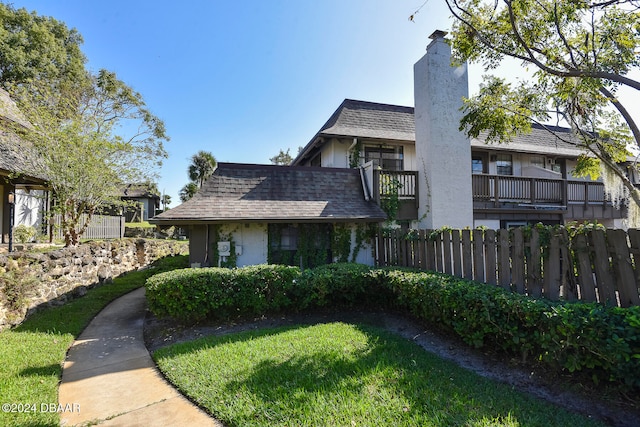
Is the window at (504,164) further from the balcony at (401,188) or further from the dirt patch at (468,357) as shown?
the dirt patch at (468,357)


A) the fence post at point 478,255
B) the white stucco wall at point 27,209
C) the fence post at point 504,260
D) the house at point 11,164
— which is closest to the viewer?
the fence post at point 504,260

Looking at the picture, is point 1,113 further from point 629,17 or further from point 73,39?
point 73,39

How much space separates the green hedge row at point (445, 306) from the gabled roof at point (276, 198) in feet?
6.78

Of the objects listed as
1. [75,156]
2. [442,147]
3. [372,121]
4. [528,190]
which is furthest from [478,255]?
[75,156]

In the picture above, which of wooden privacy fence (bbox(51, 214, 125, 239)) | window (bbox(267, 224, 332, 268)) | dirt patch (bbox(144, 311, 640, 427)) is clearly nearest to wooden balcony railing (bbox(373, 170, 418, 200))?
window (bbox(267, 224, 332, 268))

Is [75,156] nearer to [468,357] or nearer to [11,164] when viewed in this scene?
[11,164]

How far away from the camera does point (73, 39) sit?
26.1 meters

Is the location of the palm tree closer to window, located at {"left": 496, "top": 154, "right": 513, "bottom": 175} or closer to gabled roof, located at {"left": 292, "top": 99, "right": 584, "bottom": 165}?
gabled roof, located at {"left": 292, "top": 99, "right": 584, "bottom": 165}

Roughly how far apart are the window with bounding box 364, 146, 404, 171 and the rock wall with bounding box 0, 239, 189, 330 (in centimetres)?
1103

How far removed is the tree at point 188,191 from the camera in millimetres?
38406

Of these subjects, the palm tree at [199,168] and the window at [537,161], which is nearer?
the window at [537,161]

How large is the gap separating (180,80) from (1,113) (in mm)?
6114

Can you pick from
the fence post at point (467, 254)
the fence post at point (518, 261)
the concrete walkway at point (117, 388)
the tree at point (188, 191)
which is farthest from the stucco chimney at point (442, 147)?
the tree at point (188, 191)

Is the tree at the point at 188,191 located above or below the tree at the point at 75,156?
above
